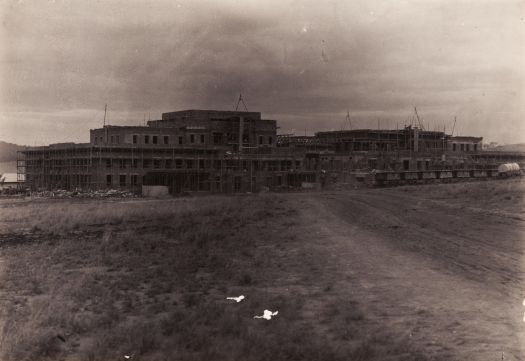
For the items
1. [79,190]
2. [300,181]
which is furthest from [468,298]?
[300,181]

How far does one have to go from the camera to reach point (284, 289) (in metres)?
16.6

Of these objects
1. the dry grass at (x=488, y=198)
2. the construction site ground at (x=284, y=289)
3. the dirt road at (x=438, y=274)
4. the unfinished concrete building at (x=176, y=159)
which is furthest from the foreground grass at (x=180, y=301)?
the unfinished concrete building at (x=176, y=159)

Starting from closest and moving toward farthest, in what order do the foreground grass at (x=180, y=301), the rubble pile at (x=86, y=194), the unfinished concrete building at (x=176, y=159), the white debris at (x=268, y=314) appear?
the foreground grass at (x=180, y=301) < the white debris at (x=268, y=314) < the rubble pile at (x=86, y=194) < the unfinished concrete building at (x=176, y=159)

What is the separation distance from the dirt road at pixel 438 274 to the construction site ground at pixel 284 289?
0.18ft

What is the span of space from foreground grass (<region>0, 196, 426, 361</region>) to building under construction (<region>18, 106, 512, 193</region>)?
146 feet

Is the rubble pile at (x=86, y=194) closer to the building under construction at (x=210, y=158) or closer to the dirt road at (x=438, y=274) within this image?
the building under construction at (x=210, y=158)

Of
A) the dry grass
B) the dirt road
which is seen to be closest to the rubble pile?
the dry grass

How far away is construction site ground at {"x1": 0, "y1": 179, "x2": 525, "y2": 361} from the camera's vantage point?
1213 centimetres

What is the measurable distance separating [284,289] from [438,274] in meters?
4.64

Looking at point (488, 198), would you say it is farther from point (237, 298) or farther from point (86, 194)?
point (86, 194)

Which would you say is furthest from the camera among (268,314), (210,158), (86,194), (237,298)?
(210,158)

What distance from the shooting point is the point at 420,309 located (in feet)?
45.5

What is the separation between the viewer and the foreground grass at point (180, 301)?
1212cm

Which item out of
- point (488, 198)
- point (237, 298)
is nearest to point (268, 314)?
point (237, 298)
